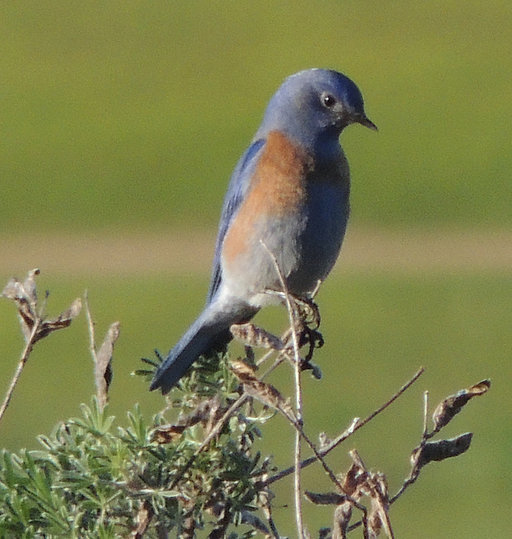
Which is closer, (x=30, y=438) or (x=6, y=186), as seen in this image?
(x=30, y=438)

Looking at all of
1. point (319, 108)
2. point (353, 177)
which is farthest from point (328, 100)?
point (353, 177)

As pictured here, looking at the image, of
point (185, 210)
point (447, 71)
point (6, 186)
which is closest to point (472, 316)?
point (185, 210)

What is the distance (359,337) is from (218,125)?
1153 centimetres

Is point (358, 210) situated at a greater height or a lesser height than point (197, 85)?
lesser

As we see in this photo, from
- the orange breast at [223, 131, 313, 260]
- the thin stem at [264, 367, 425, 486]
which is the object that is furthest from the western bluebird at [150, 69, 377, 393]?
the thin stem at [264, 367, 425, 486]

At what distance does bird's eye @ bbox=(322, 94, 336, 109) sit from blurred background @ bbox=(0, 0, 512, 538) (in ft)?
15.8

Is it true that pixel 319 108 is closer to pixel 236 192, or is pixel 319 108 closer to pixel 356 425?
pixel 236 192

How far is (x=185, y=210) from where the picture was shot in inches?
872

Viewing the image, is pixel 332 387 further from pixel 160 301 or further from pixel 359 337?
pixel 160 301

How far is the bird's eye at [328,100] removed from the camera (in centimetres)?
461

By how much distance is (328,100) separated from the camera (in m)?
4.62

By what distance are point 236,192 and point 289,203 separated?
26cm

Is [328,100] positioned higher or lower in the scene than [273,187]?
higher

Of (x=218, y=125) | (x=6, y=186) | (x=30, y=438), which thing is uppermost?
(x=218, y=125)
